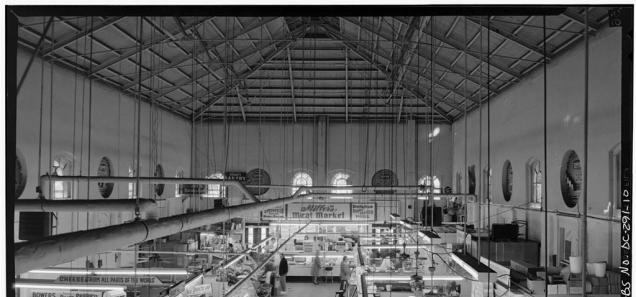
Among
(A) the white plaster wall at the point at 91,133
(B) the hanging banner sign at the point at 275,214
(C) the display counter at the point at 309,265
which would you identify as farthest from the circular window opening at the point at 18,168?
(C) the display counter at the point at 309,265

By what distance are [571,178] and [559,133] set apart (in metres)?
1.02

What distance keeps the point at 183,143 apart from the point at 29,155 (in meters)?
17.6

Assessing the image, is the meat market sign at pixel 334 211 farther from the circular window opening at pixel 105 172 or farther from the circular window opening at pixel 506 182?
the circular window opening at pixel 105 172

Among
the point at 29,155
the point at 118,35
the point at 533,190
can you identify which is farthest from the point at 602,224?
the point at 118,35

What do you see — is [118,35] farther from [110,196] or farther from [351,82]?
[351,82]

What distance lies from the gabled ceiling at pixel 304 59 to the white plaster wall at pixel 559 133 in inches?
19.2

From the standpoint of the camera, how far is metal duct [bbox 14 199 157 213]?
14.0 feet

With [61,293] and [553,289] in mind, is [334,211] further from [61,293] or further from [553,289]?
[553,289]

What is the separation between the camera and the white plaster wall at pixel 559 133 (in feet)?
14.2

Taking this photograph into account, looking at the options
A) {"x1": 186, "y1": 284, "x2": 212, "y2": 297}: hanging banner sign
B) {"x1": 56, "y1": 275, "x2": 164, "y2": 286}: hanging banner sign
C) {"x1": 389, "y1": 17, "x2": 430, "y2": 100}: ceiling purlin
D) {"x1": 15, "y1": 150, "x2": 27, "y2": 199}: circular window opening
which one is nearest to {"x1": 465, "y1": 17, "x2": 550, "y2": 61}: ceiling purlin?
{"x1": 389, "y1": 17, "x2": 430, "y2": 100}: ceiling purlin

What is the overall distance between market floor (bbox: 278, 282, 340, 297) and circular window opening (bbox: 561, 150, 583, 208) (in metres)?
8.25

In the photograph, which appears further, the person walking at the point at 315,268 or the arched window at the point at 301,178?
the arched window at the point at 301,178

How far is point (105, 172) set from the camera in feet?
48.0

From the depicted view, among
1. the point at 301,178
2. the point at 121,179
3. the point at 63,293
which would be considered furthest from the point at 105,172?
the point at 301,178
